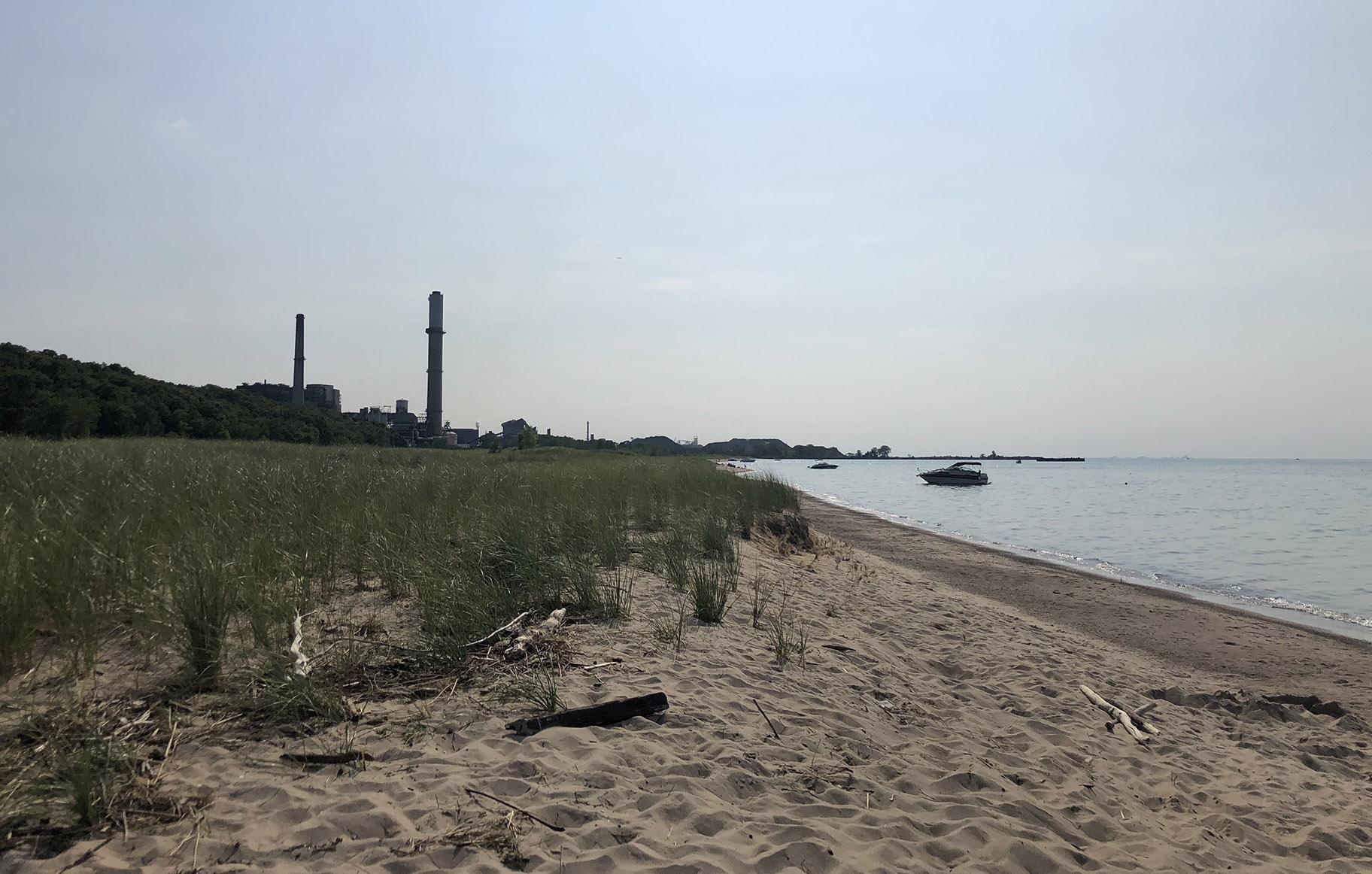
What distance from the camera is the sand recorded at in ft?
9.12

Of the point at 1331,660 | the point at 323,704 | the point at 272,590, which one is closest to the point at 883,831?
the point at 323,704

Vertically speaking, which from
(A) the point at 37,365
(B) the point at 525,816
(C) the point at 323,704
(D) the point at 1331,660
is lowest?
(D) the point at 1331,660

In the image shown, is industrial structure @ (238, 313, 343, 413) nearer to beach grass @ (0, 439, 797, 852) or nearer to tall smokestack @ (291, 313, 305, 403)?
tall smokestack @ (291, 313, 305, 403)

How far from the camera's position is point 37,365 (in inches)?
1294

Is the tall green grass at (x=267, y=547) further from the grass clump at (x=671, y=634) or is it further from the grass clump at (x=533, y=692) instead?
the grass clump at (x=533, y=692)

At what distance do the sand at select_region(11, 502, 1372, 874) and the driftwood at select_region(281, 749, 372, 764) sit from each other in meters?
0.08

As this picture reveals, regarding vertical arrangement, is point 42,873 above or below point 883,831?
above

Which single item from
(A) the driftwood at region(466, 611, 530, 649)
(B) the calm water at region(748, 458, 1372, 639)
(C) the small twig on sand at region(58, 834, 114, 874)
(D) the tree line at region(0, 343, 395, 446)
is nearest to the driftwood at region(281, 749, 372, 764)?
(C) the small twig on sand at region(58, 834, 114, 874)

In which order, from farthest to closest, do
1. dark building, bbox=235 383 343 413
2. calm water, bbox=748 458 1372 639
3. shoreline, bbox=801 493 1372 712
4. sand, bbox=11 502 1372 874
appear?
dark building, bbox=235 383 343 413 → calm water, bbox=748 458 1372 639 → shoreline, bbox=801 493 1372 712 → sand, bbox=11 502 1372 874

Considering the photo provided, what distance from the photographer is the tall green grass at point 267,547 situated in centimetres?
391

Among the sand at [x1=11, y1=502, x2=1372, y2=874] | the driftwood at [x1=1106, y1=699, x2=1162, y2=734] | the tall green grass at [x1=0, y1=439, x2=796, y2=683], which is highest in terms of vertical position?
the tall green grass at [x1=0, y1=439, x2=796, y2=683]

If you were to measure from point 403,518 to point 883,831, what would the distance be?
603 centimetres

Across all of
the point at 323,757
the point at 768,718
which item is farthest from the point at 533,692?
the point at 768,718

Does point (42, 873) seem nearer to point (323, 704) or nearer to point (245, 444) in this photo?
point (323, 704)
